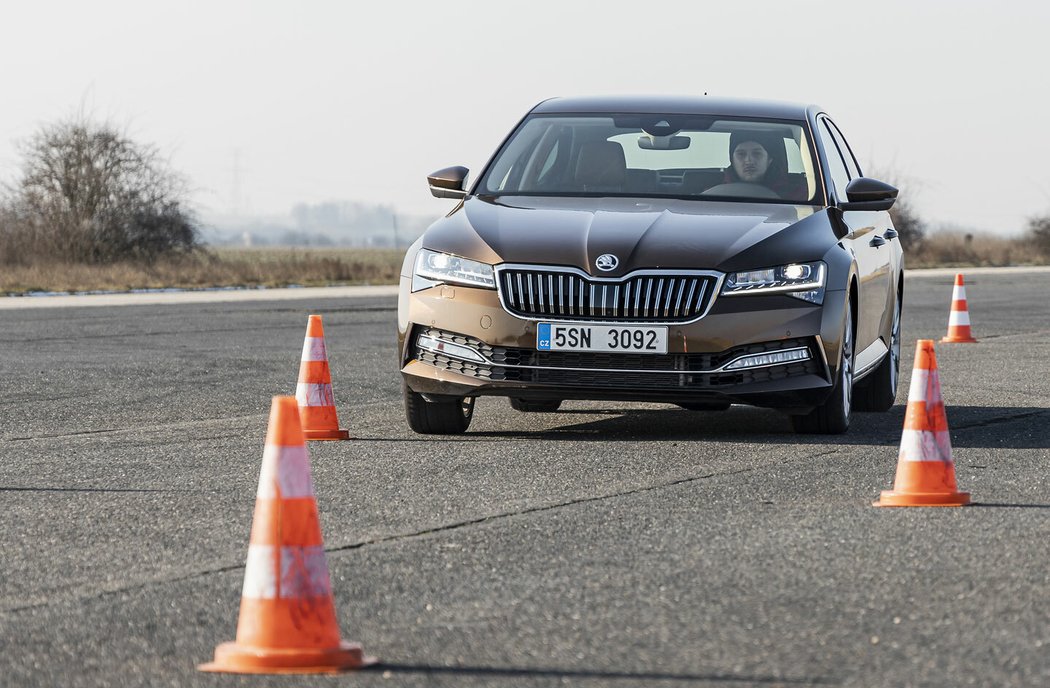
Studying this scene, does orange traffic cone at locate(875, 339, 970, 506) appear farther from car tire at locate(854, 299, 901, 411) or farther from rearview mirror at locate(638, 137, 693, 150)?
car tire at locate(854, 299, 901, 411)

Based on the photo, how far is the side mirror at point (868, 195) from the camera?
9.07 m

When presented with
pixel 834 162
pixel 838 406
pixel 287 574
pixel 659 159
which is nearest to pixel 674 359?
pixel 838 406

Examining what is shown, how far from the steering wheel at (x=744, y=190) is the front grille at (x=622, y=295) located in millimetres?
1275

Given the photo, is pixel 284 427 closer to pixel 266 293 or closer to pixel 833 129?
pixel 833 129

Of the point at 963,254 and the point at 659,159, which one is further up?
the point at 659,159

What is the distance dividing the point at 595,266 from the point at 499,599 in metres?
3.38

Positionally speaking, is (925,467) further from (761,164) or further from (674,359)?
(761,164)

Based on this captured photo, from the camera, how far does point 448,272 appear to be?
8289 mm

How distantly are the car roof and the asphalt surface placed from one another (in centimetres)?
181

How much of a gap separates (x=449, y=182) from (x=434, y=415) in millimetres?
1435

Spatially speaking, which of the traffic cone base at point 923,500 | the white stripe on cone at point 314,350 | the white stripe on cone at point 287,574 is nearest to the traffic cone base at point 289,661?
the white stripe on cone at point 287,574

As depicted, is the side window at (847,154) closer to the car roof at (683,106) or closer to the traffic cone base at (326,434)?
the car roof at (683,106)

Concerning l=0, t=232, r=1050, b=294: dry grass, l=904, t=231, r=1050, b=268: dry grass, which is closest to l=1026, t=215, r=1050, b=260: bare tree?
l=904, t=231, r=1050, b=268: dry grass

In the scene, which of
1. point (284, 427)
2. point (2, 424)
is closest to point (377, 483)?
point (284, 427)
